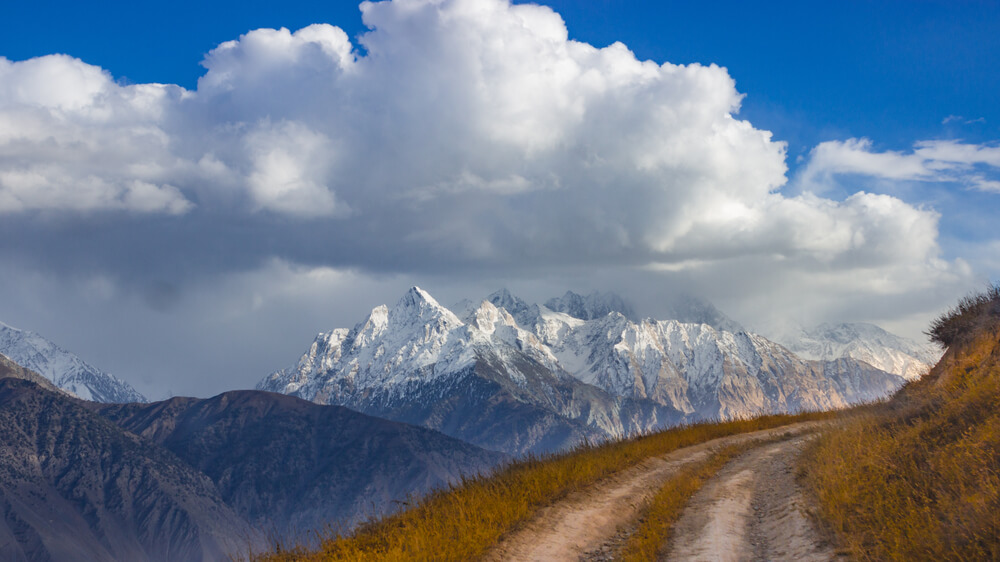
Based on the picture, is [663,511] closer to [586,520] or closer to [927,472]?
[586,520]

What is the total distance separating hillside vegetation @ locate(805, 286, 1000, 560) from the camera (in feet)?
37.1

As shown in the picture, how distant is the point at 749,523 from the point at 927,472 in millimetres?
4252

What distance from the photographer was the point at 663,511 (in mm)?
17359

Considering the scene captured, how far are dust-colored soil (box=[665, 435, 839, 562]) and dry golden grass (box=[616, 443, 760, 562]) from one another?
25cm

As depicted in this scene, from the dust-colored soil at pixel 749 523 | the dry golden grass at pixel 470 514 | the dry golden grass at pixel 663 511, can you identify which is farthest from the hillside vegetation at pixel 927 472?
the dry golden grass at pixel 470 514

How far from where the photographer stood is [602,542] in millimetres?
15953

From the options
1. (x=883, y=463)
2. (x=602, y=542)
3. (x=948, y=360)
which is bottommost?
(x=602, y=542)

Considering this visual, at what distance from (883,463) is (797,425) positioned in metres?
24.7

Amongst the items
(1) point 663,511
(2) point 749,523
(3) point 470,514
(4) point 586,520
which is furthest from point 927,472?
(3) point 470,514

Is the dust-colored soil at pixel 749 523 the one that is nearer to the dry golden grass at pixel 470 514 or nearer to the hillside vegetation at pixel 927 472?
the hillside vegetation at pixel 927 472

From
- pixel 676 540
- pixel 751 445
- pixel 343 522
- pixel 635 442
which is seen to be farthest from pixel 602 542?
pixel 751 445

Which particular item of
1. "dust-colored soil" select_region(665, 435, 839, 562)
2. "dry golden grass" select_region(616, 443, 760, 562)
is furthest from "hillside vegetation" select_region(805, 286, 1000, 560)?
Result: "dry golden grass" select_region(616, 443, 760, 562)

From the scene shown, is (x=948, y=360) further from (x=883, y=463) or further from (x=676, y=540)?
(x=676, y=540)

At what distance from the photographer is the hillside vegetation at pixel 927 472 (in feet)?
37.1
